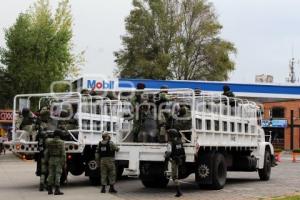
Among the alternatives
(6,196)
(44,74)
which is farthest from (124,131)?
(44,74)

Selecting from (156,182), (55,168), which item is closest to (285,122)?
(156,182)

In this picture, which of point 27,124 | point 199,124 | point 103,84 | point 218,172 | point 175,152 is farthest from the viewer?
point 103,84

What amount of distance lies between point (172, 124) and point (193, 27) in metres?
54.5

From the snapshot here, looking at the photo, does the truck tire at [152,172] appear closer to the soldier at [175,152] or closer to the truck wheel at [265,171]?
the soldier at [175,152]

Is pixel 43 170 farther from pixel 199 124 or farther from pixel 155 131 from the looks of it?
pixel 199 124

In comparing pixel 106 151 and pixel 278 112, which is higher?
pixel 278 112

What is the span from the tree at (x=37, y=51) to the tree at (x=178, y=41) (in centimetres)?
2477

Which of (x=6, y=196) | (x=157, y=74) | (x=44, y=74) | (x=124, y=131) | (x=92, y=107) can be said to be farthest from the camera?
(x=157, y=74)

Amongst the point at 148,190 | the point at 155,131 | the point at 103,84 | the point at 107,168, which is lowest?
the point at 148,190

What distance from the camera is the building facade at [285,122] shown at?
67.2m

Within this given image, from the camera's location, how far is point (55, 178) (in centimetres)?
1577

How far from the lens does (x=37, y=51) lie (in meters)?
40.7

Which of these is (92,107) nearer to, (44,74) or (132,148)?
(132,148)

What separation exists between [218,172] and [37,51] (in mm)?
26515
